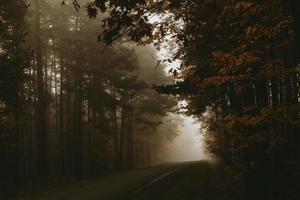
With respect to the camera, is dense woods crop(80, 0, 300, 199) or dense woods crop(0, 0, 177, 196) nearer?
dense woods crop(80, 0, 300, 199)

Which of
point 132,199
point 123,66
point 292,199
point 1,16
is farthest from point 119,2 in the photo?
point 123,66

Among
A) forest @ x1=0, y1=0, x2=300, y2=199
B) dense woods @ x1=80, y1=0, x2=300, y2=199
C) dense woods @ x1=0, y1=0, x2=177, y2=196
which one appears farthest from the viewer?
dense woods @ x1=0, y1=0, x2=177, y2=196

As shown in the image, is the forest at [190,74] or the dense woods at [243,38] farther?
the forest at [190,74]

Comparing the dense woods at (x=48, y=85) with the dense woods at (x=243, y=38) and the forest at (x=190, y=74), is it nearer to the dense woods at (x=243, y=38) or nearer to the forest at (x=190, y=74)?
the forest at (x=190, y=74)

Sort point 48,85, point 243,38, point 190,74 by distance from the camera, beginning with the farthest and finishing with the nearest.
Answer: point 48,85 → point 190,74 → point 243,38

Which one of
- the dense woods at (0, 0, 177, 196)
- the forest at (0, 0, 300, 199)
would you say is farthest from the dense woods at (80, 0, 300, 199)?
the dense woods at (0, 0, 177, 196)

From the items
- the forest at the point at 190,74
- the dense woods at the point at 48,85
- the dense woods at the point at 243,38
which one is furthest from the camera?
the dense woods at the point at 48,85

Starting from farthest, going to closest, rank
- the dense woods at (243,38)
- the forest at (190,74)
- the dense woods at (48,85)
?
1. the dense woods at (48,85)
2. the forest at (190,74)
3. the dense woods at (243,38)

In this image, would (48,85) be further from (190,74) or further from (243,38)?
(243,38)

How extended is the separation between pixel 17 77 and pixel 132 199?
26.4 ft

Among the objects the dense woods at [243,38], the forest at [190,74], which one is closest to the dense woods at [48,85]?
the forest at [190,74]

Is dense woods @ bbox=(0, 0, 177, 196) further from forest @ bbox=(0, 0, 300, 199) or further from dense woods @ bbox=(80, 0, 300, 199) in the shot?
dense woods @ bbox=(80, 0, 300, 199)

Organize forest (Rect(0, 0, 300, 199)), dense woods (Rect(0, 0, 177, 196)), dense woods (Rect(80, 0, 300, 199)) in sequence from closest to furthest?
dense woods (Rect(80, 0, 300, 199))
forest (Rect(0, 0, 300, 199))
dense woods (Rect(0, 0, 177, 196))

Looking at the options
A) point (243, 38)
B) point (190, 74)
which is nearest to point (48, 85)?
point (190, 74)
